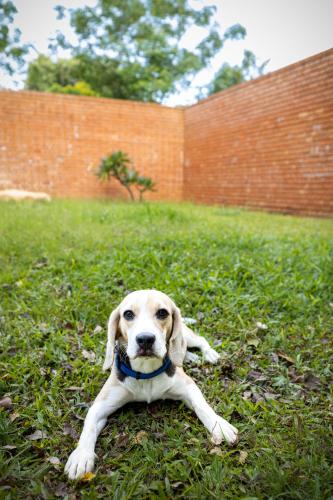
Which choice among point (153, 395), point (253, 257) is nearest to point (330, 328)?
point (253, 257)

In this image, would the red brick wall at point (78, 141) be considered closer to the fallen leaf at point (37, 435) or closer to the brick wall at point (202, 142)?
the brick wall at point (202, 142)

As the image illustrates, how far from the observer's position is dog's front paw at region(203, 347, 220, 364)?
2746 mm

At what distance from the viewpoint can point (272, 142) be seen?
930 centimetres

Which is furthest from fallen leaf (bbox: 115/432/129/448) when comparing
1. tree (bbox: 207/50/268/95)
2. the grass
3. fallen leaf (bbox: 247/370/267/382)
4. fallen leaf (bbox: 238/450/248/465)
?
tree (bbox: 207/50/268/95)

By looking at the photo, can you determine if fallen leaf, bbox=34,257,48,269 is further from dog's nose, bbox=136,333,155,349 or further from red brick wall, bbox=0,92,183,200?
red brick wall, bbox=0,92,183,200

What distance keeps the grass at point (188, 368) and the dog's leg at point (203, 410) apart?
0.19ft

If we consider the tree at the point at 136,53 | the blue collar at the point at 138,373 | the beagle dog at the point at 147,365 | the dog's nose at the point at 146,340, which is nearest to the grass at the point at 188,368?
the beagle dog at the point at 147,365

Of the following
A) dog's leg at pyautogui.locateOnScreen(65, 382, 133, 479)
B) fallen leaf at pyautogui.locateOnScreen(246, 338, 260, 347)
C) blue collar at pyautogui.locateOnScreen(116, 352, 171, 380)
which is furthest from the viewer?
fallen leaf at pyautogui.locateOnScreen(246, 338, 260, 347)

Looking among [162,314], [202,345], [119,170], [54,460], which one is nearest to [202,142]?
[119,170]

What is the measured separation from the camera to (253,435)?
1942 millimetres

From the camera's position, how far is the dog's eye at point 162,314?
2143 millimetres

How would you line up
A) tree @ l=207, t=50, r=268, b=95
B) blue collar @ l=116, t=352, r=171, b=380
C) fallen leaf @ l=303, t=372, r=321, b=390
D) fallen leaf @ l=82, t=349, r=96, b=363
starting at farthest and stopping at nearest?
tree @ l=207, t=50, r=268, b=95 < fallen leaf @ l=82, t=349, r=96, b=363 < fallen leaf @ l=303, t=372, r=321, b=390 < blue collar @ l=116, t=352, r=171, b=380

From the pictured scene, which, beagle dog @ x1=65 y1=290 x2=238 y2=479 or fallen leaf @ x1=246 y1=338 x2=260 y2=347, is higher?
beagle dog @ x1=65 y1=290 x2=238 y2=479

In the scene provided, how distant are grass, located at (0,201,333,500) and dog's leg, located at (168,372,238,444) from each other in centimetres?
6
